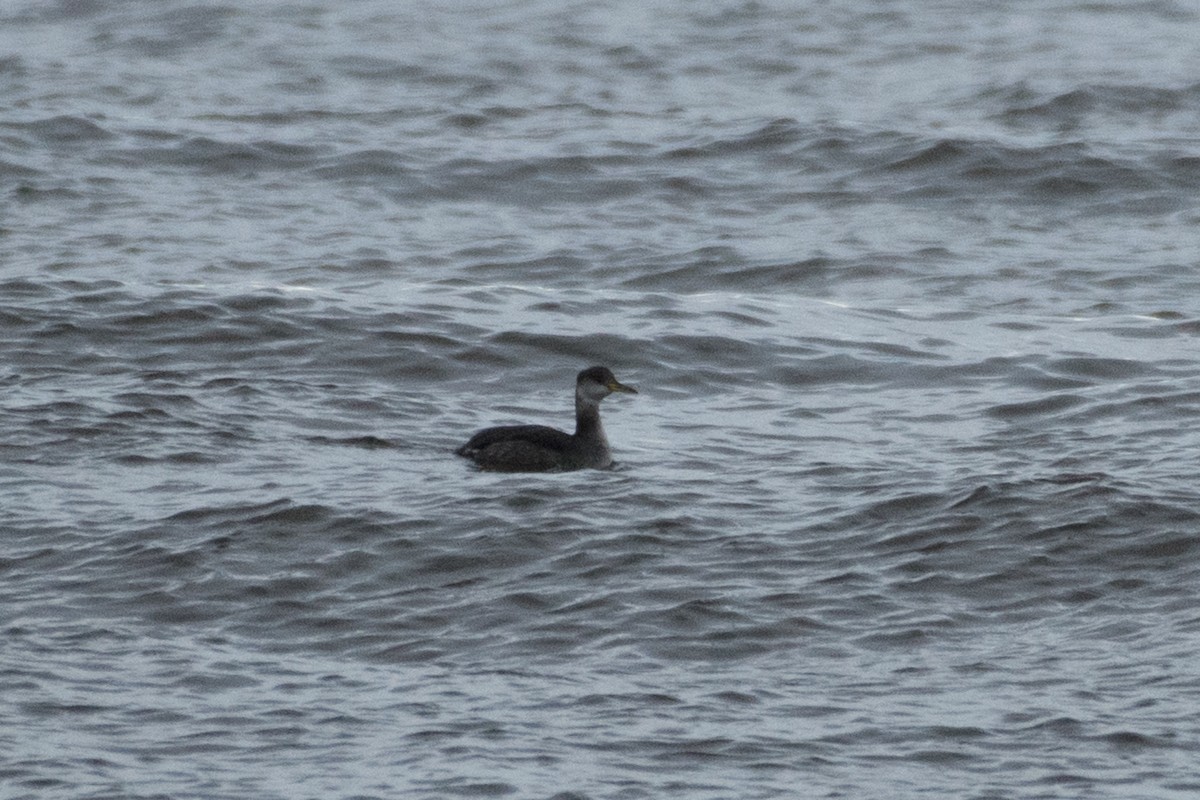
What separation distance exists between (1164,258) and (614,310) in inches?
180

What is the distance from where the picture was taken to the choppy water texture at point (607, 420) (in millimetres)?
7996

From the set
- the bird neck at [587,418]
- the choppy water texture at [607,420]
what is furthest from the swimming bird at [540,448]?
the choppy water texture at [607,420]

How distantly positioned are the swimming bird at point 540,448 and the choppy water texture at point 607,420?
0.16 metres

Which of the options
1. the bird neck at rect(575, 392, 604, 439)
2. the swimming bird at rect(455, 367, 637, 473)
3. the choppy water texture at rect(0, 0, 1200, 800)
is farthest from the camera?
the bird neck at rect(575, 392, 604, 439)

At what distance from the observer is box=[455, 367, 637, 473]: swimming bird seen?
11844mm

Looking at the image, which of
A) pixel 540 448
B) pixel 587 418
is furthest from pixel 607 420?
pixel 540 448

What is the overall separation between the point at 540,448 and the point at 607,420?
5.29ft

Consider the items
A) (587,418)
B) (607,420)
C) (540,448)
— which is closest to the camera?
(540,448)

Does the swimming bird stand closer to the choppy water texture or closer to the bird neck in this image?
the bird neck

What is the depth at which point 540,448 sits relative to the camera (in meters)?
12.1

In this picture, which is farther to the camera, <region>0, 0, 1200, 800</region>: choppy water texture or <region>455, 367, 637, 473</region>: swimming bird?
<region>455, 367, 637, 473</region>: swimming bird

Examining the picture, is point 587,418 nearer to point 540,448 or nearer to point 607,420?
point 540,448

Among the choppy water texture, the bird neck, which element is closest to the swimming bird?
the bird neck

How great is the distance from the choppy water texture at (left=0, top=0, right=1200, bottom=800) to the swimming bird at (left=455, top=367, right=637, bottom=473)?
16 centimetres
